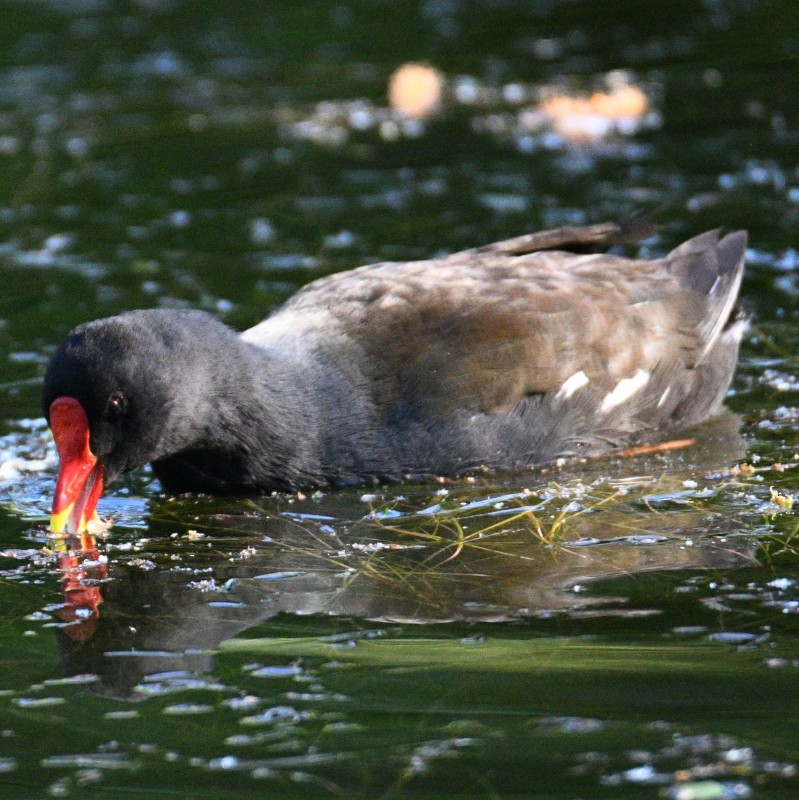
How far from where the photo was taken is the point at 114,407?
5094mm

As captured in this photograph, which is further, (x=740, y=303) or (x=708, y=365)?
(x=740, y=303)

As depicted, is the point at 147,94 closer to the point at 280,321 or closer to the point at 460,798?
the point at 280,321

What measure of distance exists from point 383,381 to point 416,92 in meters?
6.33

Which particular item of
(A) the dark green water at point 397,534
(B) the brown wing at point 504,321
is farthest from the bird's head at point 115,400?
(B) the brown wing at point 504,321

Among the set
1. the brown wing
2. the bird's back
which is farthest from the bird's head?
the brown wing

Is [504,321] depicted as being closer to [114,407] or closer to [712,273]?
[712,273]

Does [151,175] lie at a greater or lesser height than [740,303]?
greater

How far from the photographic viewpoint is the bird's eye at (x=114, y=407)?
507 cm

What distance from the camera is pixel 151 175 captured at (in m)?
10.1

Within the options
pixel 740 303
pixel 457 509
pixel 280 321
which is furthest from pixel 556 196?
pixel 457 509

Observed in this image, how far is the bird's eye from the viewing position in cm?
507

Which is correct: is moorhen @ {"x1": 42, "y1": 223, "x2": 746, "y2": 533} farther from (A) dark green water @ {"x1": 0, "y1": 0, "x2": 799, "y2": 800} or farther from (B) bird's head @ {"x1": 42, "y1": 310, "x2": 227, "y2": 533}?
(A) dark green water @ {"x1": 0, "y1": 0, "x2": 799, "y2": 800}

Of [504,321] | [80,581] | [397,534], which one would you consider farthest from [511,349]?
[80,581]

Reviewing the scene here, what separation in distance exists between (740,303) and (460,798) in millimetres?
4200
